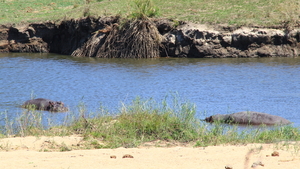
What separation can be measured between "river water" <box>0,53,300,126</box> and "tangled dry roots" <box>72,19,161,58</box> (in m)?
1.03

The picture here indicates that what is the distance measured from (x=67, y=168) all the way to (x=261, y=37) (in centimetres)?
1789

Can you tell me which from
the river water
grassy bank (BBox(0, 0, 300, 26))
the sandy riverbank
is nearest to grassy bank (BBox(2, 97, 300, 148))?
the sandy riverbank

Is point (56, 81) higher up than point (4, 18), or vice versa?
point (4, 18)

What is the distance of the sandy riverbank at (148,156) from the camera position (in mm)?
6379

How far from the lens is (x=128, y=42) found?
23.4 m

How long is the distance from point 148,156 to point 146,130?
1.76 metres

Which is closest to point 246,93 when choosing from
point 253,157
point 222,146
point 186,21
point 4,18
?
point 222,146

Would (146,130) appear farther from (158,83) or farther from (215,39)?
(215,39)

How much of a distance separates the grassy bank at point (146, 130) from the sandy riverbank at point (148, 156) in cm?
43

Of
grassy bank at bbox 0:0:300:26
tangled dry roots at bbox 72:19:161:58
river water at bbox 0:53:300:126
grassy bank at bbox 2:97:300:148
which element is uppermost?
grassy bank at bbox 0:0:300:26

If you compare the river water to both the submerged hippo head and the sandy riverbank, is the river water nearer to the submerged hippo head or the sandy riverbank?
the submerged hippo head

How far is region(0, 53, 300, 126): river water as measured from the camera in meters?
12.6

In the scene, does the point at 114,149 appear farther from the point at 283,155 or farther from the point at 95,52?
the point at 95,52

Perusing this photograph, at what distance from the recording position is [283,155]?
6977 mm
